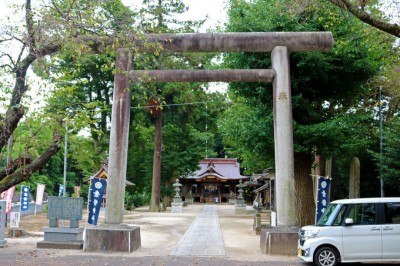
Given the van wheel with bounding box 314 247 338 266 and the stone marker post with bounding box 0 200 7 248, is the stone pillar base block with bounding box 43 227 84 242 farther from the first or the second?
the van wheel with bounding box 314 247 338 266

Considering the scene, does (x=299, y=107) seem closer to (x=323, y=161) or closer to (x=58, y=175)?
(x=323, y=161)

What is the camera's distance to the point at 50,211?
1235 centimetres

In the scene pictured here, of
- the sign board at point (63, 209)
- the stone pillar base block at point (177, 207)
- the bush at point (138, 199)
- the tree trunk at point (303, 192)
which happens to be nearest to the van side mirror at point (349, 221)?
the tree trunk at point (303, 192)

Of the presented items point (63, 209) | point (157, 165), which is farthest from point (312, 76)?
point (157, 165)

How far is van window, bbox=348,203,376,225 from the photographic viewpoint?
8.80 m

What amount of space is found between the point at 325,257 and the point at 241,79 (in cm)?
542

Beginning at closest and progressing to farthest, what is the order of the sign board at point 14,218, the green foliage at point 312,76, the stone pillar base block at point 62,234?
the stone pillar base block at point 62,234 < the green foliage at point 312,76 < the sign board at point 14,218

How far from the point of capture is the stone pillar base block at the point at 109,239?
415 inches

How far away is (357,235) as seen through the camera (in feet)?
28.4

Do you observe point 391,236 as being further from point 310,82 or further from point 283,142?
point 310,82

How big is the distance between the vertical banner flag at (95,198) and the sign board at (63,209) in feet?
1.30

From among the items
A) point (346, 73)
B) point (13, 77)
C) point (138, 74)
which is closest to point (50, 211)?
point (138, 74)

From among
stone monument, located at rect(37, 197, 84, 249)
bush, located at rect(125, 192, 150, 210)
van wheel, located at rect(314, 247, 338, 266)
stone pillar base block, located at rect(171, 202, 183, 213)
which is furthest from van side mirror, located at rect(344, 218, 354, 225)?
bush, located at rect(125, 192, 150, 210)

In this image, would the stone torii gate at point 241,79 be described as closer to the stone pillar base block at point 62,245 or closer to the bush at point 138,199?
the stone pillar base block at point 62,245
